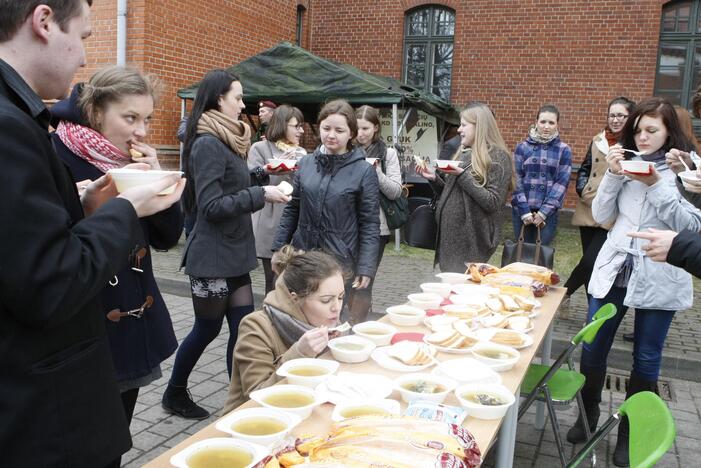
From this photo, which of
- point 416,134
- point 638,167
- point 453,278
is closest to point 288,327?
point 453,278

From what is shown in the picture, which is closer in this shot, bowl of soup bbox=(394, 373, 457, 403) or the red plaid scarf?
bowl of soup bbox=(394, 373, 457, 403)

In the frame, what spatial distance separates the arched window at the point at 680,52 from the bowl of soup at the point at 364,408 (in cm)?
1233

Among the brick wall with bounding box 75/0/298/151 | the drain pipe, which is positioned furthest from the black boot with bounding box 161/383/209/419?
the drain pipe

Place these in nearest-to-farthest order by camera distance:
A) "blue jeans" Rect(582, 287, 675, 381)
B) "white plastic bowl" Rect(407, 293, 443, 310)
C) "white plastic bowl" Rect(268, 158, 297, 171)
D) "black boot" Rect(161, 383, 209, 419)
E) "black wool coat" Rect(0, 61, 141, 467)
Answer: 1. "black wool coat" Rect(0, 61, 141, 467)
2. "white plastic bowl" Rect(407, 293, 443, 310)
3. "blue jeans" Rect(582, 287, 675, 381)
4. "black boot" Rect(161, 383, 209, 419)
5. "white plastic bowl" Rect(268, 158, 297, 171)

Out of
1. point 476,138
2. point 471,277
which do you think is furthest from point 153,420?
point 476,138

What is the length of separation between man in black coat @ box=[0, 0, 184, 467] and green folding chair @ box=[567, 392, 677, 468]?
59.3 inches

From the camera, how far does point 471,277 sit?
159 inches

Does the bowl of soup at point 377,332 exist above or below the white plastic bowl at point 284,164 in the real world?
below

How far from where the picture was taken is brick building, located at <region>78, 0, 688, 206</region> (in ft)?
36.0

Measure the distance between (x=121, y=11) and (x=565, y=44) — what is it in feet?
28.2

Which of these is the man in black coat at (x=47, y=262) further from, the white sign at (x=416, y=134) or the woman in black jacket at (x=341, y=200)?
the white sign at (x=416, y=134)

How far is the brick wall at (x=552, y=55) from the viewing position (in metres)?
12.0

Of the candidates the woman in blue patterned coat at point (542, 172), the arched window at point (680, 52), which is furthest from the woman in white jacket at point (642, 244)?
the arched window at point (680, 52)

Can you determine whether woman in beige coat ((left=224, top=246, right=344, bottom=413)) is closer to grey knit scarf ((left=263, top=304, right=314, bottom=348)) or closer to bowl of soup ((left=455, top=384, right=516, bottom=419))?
grey knit scarf ((left=263, top=304, right=314, bottom=348))
